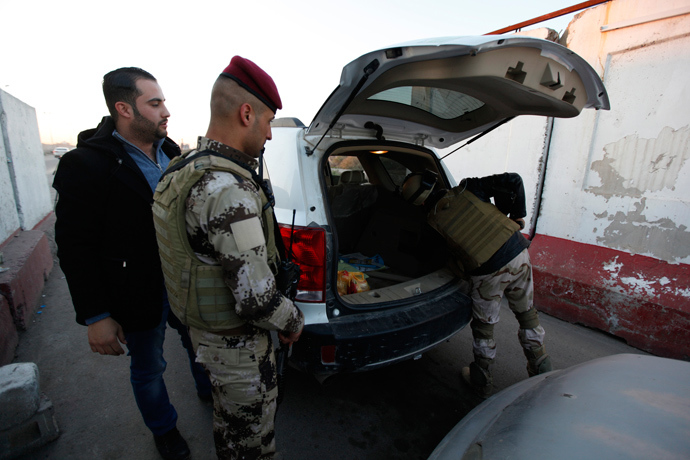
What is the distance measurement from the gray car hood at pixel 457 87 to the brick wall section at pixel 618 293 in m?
1.98

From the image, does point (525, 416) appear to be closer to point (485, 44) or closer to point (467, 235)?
point (467, 235)

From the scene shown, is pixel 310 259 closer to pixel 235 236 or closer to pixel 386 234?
pixel 235 236

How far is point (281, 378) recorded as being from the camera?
156 cm

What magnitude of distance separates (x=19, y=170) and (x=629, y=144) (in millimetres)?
7370

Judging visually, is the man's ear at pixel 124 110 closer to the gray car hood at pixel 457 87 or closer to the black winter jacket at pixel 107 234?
the black winter jacket at pixel 107 234

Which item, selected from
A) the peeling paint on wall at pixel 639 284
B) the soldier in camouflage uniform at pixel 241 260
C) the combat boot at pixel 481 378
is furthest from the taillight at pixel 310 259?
the peeling paint on wall at pixel 639 284

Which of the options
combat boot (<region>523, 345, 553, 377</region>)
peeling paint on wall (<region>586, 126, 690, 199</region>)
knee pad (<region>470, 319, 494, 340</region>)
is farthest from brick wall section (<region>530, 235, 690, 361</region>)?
knee pad (<region>470, 319, 494, 340</region>)

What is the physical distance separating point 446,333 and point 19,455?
250cm

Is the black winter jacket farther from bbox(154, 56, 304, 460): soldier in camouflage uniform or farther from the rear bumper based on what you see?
the rear bumper

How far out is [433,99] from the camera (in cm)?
242

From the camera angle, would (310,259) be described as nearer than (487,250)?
Yes

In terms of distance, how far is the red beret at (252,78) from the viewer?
48.1 inches

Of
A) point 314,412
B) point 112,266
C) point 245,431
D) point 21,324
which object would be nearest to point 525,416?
point 245,431

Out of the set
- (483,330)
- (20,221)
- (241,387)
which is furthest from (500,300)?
(20,221)
